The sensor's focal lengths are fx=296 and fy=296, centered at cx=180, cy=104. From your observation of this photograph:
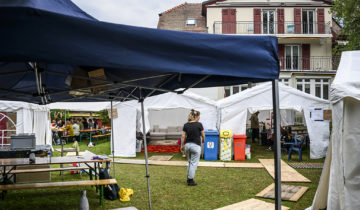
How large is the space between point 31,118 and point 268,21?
18.8 meters

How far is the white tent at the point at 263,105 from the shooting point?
38.9ft

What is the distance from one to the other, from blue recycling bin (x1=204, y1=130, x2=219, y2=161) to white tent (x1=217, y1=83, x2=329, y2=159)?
802mm

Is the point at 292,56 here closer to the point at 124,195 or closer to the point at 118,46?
the point at 124,195

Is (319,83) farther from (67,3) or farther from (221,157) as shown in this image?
(67,3)

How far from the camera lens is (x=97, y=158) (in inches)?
237

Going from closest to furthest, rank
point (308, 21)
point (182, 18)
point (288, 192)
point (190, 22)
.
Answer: point (288, 192) < point (308, 21) < point (190, 22) < point (182, 18)

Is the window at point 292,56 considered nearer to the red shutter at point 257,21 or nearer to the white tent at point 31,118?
the red shutter at point 257,21

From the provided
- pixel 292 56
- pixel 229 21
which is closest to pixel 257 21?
pixel 229 21

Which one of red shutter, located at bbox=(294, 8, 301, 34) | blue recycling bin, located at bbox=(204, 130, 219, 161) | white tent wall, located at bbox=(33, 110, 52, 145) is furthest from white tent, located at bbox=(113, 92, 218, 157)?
red shutter, located at bbox=(294, 8, 301, 34)

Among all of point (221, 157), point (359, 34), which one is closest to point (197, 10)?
point (359, 34)

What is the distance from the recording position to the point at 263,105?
12.4 meters

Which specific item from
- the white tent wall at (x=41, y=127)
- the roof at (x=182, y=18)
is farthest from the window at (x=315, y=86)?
the white tent wall at (x=41, y=127)

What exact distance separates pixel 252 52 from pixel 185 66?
64 cm

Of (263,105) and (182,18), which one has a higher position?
(182,18)
